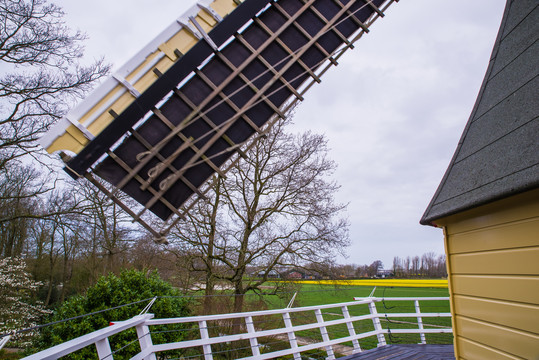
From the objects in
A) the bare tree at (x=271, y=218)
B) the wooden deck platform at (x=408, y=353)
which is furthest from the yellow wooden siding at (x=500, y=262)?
the bare tree at (x=271, y=218)

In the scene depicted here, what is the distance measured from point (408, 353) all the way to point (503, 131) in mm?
4217

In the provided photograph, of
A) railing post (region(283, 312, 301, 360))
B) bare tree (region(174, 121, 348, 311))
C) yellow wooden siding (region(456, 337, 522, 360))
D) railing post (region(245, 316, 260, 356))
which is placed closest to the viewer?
yellow wooden siding (region(456, 337, 522, 360))

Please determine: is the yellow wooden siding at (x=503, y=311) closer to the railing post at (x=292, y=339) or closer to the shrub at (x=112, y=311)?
the railing post at (x=292, y=339)

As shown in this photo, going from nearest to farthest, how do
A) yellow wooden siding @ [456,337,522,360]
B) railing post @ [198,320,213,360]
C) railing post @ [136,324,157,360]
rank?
yellow wooden siding @ [456,337,522,360] → railing post @ [136,324,157,360] → railing post @ [198,320,213,360]

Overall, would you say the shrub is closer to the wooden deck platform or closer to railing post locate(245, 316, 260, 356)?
railing post locate(245, 316, 260, 356)

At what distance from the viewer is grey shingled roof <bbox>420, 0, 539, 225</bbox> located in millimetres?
2057

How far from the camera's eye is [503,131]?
7.74ft

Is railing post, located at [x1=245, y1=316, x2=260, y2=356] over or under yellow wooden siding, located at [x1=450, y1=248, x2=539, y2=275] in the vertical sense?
under

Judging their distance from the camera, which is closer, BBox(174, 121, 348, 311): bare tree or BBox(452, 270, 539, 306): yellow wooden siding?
BBox(452, 270, 539, 306): yellow wooden siding

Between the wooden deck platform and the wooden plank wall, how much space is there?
7.97 feet

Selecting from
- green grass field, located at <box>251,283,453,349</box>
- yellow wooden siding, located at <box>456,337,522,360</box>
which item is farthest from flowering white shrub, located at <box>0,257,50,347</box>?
yellow wooden siding, located at <box>456,337,522,360</box>

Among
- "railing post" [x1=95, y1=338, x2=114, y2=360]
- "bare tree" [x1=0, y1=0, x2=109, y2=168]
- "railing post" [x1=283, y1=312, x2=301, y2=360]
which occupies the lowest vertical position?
"railing post" [x1=283, y1=312, x2=301, y2=360]

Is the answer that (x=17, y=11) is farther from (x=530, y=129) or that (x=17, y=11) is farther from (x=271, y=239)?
(x=530, y=129)

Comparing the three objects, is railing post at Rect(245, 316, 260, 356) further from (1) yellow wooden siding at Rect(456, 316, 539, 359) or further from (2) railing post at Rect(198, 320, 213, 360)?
(1) yellow wooden siding at Rect(456, 316, 539, 359)
